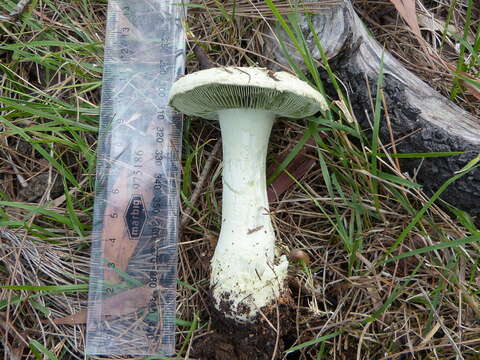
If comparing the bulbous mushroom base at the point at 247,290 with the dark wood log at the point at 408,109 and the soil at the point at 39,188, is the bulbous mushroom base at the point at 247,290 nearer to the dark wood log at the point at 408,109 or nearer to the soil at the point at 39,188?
the dark wood log at the point at 408,109

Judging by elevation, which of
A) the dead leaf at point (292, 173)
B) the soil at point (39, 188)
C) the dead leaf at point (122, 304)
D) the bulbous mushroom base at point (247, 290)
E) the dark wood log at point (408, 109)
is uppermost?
the dark wood log at point (408, 109)

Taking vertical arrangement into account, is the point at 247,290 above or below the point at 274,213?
below

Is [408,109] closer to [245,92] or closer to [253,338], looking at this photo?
[245,92]

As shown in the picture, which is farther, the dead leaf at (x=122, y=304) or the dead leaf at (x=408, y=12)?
the dead leaf at (x=408, y=12)

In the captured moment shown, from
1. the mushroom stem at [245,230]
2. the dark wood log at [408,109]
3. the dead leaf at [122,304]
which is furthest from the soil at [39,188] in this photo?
the dark wood log at [408,109]

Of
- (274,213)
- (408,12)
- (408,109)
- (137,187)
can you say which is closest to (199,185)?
(137,187)
